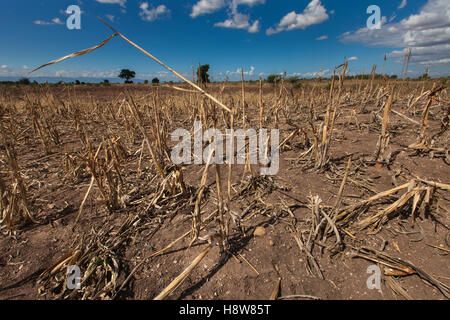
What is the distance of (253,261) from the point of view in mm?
1422

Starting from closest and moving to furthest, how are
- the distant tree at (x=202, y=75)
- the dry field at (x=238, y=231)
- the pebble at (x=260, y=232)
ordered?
the dry field at (x=238, y=231) → the pebble at (x=260, y=232) → the distant tree at (x=202, y=75)

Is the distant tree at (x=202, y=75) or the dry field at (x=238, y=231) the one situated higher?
the distant tree at (x=202, y=75)

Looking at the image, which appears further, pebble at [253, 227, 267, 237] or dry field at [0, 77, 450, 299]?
pebble at [253, 227, 267, 237]

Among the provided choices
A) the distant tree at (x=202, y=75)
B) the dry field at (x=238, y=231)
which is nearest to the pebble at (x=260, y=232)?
the dry field at (x=238, y=231)

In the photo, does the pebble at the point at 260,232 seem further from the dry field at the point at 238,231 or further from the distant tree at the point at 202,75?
the distant tree at the point at 202,75

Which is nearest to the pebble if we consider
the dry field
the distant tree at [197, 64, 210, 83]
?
the dry field

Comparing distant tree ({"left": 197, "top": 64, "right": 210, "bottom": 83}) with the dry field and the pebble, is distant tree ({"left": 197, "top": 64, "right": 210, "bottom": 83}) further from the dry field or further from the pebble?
the pebble

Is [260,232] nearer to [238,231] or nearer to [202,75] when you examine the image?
[238,231]

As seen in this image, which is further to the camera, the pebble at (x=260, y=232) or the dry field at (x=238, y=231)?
the pebble at (x=260, y=232)

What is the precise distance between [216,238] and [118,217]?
3.04 ft

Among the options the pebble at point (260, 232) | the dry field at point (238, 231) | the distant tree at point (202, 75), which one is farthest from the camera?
the distant tree at point (202, 75)

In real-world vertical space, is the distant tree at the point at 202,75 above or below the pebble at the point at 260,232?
above

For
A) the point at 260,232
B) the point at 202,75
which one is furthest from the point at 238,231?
the point at 202,75
